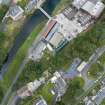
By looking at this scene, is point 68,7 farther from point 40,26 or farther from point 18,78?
point 18,78

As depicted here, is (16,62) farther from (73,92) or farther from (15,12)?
(73,92)

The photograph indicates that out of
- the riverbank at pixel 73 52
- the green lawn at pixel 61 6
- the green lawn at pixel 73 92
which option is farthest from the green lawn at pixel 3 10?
the green lawn at pixel 73 92

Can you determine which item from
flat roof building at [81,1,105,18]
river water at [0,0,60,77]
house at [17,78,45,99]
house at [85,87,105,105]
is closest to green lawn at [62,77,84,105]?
house at [85,87,105,105]

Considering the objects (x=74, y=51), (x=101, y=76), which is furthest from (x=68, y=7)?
(x=101, y=76)

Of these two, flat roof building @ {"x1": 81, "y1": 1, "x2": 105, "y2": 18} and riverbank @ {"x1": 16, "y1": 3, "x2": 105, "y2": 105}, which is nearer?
riverbank @ {"x1": 16, "y1": 3, "x2": 105, "y2": 105}

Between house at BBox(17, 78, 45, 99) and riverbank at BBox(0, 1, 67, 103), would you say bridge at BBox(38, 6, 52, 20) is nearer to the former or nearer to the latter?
riverbank at BBox(0, 1, 67, 103)

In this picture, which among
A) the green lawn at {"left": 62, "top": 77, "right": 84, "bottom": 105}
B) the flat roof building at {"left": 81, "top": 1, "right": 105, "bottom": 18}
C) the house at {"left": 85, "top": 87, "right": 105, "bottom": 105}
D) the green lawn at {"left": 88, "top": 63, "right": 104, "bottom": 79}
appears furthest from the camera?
the flat roof building at {"left": 81, "top": 1, "right": 105, "bottom": 18}

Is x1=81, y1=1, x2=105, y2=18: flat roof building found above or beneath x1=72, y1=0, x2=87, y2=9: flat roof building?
beneath

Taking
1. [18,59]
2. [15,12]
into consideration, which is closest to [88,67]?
[18,59]
